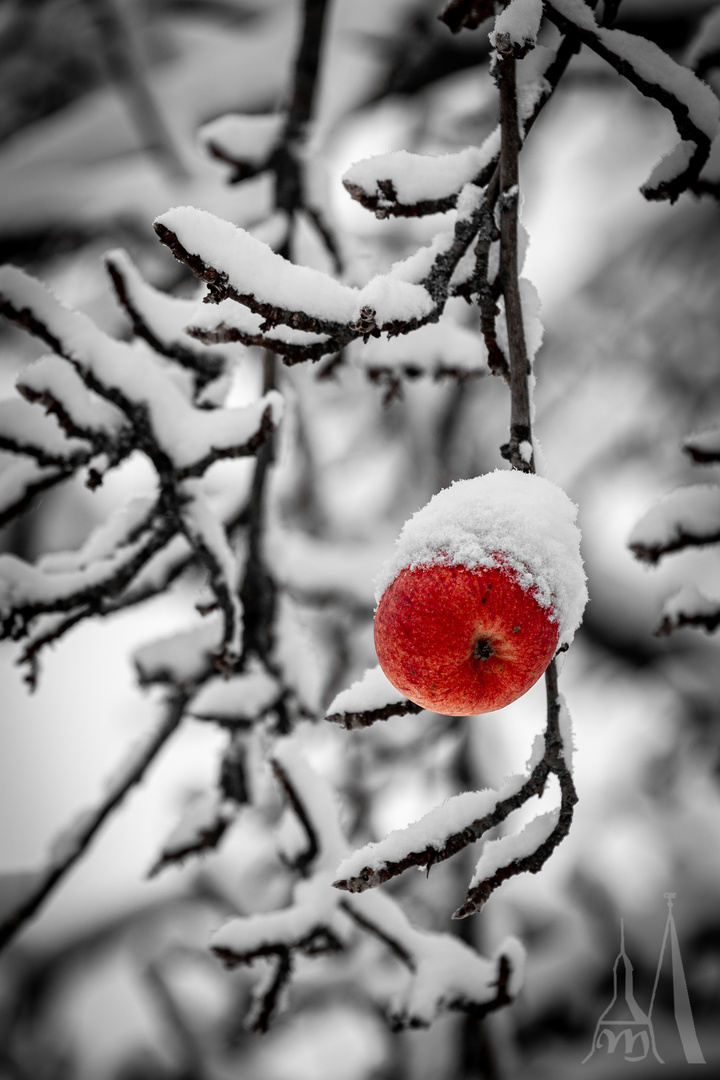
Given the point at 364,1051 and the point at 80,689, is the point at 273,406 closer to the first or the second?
the point at 364,1051

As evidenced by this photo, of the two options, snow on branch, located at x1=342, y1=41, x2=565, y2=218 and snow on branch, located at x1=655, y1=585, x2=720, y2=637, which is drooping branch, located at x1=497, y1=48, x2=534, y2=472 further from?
snow on branch, located at x1=655, y1=585, x2=720, y2=637

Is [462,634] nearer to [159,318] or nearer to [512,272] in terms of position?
[512,272]

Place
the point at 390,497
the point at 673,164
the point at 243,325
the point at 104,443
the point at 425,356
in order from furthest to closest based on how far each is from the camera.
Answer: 1. the point at 390,497
2. the point at 425,356
3. the point at 104,443
4. the point at 673,164
5. the point at 243,325

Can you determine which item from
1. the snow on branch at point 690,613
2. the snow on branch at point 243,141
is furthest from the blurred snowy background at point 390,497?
the snow on branch at point 690,613

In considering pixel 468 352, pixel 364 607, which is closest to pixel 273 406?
pixel 468 352

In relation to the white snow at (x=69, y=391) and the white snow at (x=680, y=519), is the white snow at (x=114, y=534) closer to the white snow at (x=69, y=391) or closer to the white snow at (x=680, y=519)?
the white snow at (x=69, y=391)

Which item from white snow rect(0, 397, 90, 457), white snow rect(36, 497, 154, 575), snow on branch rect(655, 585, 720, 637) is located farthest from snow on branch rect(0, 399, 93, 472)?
snow on branch rect(655, 585, 720, 637)

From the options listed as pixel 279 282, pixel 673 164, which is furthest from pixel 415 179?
pixel 673 164
